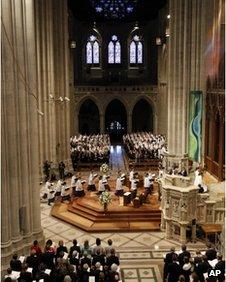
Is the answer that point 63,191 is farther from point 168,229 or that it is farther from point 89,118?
point 89,118

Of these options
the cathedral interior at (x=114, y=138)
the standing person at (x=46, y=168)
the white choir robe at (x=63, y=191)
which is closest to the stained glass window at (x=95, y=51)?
the cathedral interior at (x=114, y=138)

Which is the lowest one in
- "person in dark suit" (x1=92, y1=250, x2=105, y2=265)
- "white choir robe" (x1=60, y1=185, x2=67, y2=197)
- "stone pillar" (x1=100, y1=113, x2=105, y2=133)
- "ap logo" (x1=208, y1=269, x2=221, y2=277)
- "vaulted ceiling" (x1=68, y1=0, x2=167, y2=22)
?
"white choir robe" (x1=60, y1=185, x2=67, y2=197)

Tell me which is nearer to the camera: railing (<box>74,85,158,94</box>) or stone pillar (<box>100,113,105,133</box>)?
railing (<box>74,85,158,94</box>)

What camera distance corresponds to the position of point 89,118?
46125 mm

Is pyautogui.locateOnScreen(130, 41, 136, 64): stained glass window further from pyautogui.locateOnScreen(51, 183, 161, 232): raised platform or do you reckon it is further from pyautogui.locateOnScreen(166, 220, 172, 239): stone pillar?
pyautogui.locateOnScreen(166, 220, 172, 239): stone pillar

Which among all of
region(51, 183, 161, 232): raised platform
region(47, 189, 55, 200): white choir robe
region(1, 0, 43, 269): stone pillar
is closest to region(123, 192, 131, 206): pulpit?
region(51, 183, 161, 232): raised platform

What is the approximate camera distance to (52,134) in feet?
83.8

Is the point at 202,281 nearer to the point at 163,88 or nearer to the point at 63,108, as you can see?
the point at 63,108

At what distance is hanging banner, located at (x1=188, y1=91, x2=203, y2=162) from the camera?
23906 millimetres

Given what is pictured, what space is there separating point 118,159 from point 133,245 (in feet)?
58.4

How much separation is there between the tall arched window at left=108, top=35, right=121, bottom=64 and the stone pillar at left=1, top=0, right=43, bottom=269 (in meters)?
32.3

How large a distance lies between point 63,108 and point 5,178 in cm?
1526

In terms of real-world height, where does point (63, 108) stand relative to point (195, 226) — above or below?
above

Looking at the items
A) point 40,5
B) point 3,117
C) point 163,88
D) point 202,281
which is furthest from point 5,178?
point 163,88
